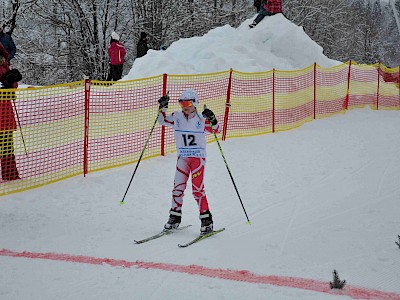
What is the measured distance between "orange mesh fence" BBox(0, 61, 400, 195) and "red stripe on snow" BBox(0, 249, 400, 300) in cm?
279

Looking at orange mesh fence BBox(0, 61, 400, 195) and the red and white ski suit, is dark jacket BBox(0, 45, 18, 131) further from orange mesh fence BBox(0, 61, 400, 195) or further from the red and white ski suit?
the red and white ski suit

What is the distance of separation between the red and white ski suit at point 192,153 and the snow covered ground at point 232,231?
1.74 feet

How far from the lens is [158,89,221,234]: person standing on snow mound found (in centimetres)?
639

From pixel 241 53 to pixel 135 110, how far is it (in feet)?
24.3

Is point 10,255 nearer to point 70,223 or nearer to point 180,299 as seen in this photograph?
point 70,223

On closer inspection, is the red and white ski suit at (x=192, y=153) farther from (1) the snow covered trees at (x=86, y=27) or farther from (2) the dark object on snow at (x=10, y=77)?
(1) the snow covered trees at (x=86, y=27)

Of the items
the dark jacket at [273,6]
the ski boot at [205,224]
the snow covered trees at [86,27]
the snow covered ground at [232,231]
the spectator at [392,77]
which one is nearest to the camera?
the snow covered ground at [232,231]

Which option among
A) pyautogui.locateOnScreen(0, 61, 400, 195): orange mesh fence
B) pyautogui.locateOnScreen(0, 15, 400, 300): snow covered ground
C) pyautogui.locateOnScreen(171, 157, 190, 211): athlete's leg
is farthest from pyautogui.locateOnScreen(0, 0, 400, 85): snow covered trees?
pyautogui.locateOnScreen(171, 157, 190, 211): athlete's leg

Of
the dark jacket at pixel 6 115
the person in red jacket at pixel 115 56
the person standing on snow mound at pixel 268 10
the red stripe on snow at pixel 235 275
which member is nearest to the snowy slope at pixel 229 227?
the red stripe on snow at pixel 235 275

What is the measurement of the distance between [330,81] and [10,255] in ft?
46.0

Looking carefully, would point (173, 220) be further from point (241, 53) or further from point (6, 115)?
point (241, 53)

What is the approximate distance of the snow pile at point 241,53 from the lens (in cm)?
1586

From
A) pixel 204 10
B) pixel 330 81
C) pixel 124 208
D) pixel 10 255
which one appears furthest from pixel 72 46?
pixel 10 255

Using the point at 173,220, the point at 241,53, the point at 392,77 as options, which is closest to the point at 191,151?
the point at 173,220
